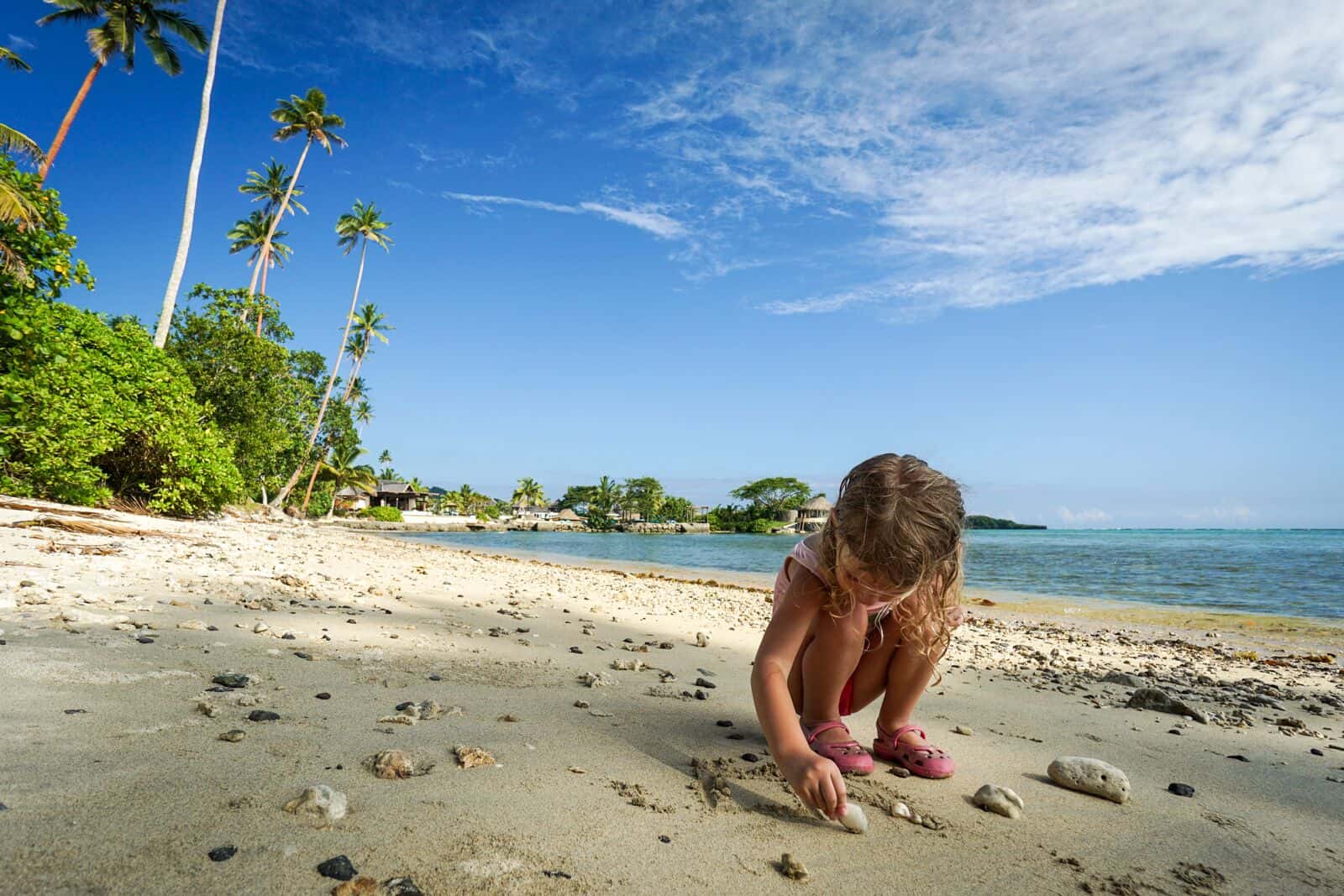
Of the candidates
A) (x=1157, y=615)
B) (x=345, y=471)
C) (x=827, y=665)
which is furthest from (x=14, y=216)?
(x=345, y=471)

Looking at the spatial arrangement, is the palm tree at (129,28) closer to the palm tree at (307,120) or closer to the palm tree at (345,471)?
the palm tree at (307,120)

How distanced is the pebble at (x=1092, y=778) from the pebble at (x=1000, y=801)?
0.31m

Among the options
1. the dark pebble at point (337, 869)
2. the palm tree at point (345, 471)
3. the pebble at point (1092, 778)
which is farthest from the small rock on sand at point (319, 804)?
the palm tree at point (345, 471)

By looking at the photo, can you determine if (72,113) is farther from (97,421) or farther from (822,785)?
(822,785)

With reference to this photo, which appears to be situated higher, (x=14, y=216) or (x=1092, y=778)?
(x=14, y=216)

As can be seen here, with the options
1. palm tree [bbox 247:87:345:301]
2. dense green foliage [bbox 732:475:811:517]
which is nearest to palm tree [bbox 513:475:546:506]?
dense green foliage [bbox 732:475:811:517]

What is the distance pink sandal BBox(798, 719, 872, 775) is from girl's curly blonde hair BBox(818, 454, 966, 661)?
0.53 meters

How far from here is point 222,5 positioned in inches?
794

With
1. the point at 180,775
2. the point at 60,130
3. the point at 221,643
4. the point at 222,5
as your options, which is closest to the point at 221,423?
the point at 60,130

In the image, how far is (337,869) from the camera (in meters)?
1.49

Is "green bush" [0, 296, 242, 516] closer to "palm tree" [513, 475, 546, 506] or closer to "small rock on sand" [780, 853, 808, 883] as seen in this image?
"small rock on sand" [780, 853, 808, 883]

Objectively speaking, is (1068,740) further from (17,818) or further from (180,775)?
(17,818)

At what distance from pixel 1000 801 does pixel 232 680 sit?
2.98m

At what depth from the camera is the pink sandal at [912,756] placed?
248 cm
